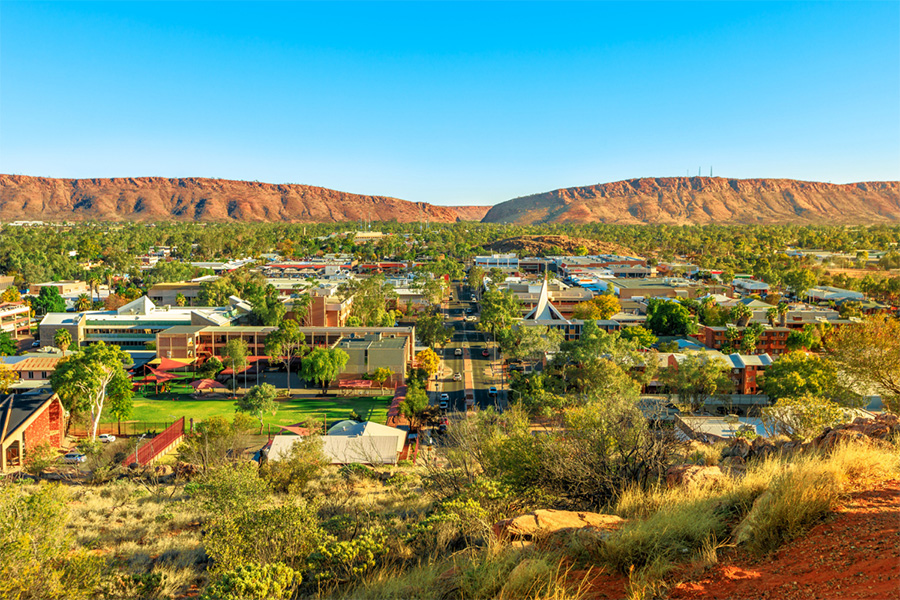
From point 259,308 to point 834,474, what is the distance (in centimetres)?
4937

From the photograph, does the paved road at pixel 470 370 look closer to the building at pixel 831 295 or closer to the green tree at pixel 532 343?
the green tree at pixel 532 343

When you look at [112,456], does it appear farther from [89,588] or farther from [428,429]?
[89,588]

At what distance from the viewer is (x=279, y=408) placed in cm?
3472

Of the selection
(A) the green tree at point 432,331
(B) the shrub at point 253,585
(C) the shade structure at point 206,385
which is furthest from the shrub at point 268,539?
(A) the green tree at point 432,331

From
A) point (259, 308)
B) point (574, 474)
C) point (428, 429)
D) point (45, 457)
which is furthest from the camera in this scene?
point (259, 308)

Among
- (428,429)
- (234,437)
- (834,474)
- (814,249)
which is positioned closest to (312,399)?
(428,429)

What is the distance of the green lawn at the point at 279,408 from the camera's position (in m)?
32.9

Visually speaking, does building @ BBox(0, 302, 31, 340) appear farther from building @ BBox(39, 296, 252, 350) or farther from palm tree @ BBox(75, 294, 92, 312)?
palm tree @ BBox(75, 294, 92, 312)

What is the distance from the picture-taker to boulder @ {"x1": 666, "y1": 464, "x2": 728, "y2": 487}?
8842mm

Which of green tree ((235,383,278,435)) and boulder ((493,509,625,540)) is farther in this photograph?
green tree ((235,383,278,435))

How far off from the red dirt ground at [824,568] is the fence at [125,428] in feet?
98.8

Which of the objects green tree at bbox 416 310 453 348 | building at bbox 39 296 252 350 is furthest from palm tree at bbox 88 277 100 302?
green tree at bbox 416 310 453 348

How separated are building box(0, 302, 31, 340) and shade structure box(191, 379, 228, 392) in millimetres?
26058

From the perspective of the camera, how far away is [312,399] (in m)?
37.1
